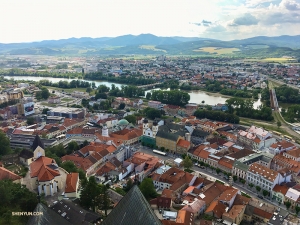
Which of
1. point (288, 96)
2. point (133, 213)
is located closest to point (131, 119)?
point (133, 213)

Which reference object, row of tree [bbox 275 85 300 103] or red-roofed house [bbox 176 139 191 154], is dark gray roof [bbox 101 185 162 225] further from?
row of tree [bbox 275 85 300 103]

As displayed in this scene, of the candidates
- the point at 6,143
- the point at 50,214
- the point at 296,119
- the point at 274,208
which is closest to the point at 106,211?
the point at 50,214

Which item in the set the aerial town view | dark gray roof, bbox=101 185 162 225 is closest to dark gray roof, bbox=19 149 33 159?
the aerial town view

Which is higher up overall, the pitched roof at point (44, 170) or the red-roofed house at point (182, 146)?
the pitched roof at point (44, 170)

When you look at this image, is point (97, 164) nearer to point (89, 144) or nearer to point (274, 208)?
point (89, 144)

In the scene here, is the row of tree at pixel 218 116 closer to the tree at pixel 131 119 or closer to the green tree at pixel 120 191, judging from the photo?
the tree at pixel 131 119

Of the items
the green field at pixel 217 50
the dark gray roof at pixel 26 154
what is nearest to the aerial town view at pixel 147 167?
the dark gray roof at pixel 26 154

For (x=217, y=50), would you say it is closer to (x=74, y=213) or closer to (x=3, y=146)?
(x=3, y=146)

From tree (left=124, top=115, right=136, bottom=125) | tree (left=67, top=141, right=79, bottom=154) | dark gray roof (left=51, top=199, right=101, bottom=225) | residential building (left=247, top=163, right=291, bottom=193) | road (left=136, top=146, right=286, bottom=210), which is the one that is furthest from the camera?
tree (left=124, top=115, right=136, bottom=125)
